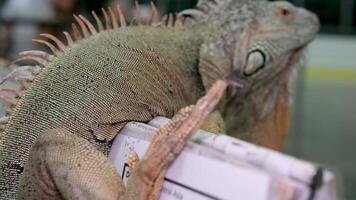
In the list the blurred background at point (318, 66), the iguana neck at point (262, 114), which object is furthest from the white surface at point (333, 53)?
the iguana neck at point (262, 114)

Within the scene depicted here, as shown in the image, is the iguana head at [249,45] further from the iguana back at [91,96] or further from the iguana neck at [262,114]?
the iguana back at [91,96]

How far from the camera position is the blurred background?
344cm

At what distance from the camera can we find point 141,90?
1.24 m

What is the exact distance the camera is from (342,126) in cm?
629

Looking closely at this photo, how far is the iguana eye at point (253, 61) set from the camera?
1563 millimetres

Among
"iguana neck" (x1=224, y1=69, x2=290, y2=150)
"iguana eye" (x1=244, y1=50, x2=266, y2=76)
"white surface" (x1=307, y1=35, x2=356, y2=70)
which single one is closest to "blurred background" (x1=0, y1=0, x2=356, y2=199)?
"white surface" (x1=307, y1=35, x2=356, y2=70)

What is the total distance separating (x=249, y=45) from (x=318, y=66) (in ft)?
21.4

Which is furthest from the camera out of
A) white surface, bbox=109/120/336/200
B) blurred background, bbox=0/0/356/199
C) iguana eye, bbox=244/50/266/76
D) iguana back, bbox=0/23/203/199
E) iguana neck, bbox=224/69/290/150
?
blurred background, bbox=0/0/356/199

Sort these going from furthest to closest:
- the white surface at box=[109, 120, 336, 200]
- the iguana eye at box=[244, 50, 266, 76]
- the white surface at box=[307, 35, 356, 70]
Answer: the white surface at box=[307, 35, 356, 70] < the iguana eye at box=[244, 50, 266, 76] < the white surface at box=[109, 120, 336, 200]

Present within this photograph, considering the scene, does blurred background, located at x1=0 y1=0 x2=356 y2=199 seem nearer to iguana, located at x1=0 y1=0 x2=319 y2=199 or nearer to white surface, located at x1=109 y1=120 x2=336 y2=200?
white surface, located at x1=109 y1=120 x2=336 y2=200

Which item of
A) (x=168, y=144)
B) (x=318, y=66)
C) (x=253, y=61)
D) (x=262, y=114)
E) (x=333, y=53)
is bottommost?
(x=318, y=66)

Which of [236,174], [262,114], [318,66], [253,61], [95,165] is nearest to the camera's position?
[236,174]

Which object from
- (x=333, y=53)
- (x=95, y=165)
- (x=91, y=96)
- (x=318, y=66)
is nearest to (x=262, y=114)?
(x=91, y=96)

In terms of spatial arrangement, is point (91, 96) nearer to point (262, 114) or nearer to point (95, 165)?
point (95, 165)
